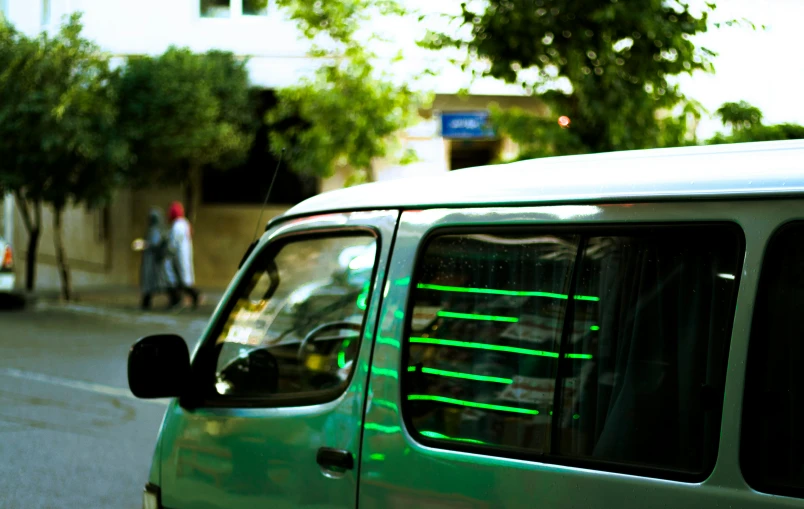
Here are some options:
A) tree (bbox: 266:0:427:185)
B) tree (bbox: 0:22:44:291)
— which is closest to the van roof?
tree (bbox: 266:0:427:185)

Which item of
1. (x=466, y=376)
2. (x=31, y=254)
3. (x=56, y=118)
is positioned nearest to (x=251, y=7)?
(x=56, y=118)

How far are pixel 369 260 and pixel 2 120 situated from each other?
16.1m

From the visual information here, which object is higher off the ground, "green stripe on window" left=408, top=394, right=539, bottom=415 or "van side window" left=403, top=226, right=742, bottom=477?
"van side window" left=403, top=226, right=742, bottom=477

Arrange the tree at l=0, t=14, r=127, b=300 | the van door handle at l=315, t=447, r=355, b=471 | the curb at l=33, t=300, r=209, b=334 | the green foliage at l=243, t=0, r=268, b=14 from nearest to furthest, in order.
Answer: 1. the van door handle at l=315, t=447, r=355, b=471
2. the curb at l=33, t=300, r=209, b=334
3. the tree at l=0, t=14, r=127, b=300
4. the green foliage at l=243, t=0, r=268, b=14

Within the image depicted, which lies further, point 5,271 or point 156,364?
point 5,271

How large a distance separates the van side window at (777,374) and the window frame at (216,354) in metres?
0.99

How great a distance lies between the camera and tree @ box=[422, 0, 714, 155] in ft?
28.3

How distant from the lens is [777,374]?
6.63 ft

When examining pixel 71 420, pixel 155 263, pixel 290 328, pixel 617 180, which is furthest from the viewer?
pixel 155 263

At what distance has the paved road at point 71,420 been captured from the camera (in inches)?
249

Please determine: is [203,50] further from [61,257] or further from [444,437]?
[444,437]

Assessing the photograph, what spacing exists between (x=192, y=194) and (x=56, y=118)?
5.60 m

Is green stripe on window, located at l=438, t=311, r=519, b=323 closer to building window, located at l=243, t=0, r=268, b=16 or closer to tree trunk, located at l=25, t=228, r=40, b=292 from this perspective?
tree trunk, located at l=25, t=228, r=40, b=292

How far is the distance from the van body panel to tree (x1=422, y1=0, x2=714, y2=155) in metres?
6.15
